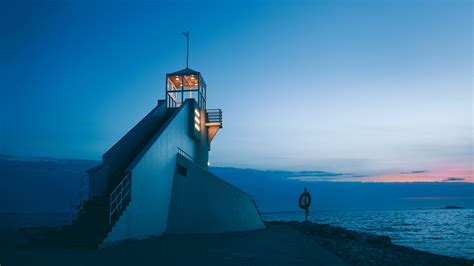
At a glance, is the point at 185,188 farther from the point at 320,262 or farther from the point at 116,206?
the point at 320,262

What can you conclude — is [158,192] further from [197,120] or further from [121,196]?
[197,120]

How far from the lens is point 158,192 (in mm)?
14664

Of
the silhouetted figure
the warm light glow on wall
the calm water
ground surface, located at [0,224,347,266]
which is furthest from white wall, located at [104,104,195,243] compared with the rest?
the calm water

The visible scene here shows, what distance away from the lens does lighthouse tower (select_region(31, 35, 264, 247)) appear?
37.4ft

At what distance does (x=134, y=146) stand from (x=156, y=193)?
249 cm

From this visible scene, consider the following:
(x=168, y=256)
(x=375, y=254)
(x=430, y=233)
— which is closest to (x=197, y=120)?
(x=375, y=254)

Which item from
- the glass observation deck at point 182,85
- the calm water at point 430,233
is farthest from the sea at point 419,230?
the glass observation deck at point 182,85

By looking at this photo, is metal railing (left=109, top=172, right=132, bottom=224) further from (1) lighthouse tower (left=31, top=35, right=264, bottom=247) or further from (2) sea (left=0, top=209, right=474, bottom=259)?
(2) sea (left=0, top=209, right=474, bottom=259)

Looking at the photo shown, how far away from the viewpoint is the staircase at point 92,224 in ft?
34.2

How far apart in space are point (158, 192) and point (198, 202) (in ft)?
7.27

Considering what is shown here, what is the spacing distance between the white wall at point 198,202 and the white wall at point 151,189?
0.43 metres

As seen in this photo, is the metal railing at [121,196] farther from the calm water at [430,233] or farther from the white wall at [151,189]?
the calm water at [430,233]

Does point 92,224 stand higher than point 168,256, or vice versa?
point 92,224

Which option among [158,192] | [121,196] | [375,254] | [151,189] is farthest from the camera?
[158,192]
